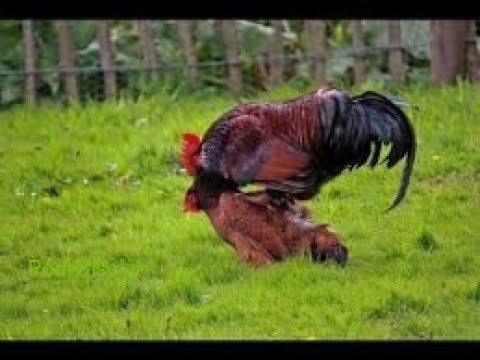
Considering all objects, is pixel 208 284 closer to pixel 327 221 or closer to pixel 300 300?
pixel 300 300

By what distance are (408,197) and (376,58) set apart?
3.87m

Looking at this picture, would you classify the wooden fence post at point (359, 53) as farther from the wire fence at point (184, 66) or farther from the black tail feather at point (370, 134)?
the black tail feather at point (370, 134)

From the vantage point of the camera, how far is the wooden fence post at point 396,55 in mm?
Answer: 12531

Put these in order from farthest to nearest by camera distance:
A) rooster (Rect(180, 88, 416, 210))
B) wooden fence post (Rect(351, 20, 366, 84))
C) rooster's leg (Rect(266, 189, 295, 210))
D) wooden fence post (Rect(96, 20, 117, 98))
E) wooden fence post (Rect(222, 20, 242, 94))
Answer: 1. wooden fence post (Rect(222, 20, 242, 94))
2. wooden fence post (Rect(351, 20, 366, 84))
3. wooden fence post (Rect(96, 20, 117, 98))
4. rooster's leg (Rect(266, 189, 295, 210))
5. rooster (Rect(180, 88, 416, 210))

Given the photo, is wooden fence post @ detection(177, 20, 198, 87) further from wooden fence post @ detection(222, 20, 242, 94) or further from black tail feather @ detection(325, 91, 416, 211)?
black tail feather @ detection(325, 91, 416, 211)

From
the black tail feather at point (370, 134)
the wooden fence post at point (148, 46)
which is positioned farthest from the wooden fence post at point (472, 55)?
the black tail feather at point (370, 134)

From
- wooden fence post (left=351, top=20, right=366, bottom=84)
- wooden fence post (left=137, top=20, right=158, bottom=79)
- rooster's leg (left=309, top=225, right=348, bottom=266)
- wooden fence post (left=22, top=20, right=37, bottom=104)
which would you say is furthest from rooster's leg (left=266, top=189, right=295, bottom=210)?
wooden fence post (left=22, top=20, right=37, bottom=104)

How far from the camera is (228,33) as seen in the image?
495 inches

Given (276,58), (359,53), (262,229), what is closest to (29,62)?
(276,58)

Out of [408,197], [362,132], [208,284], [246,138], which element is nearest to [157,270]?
[208,284]

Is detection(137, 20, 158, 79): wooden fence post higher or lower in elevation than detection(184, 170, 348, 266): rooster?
higher

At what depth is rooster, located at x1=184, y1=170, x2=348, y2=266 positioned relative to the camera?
761 centimetres

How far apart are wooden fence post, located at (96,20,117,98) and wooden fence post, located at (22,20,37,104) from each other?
666 millimetres

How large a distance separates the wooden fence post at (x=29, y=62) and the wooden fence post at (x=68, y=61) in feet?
0.89
